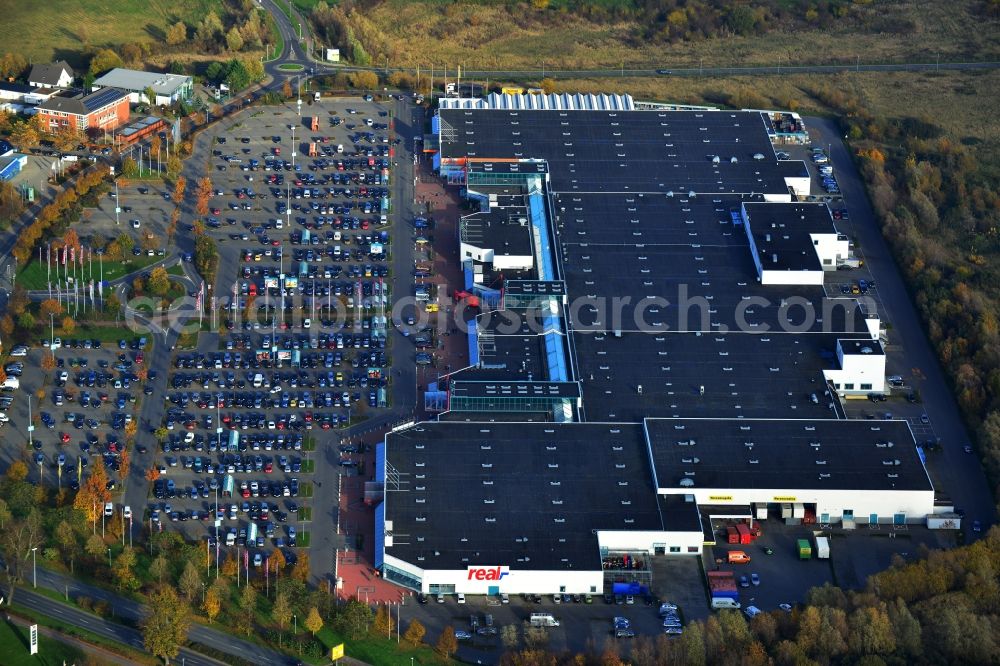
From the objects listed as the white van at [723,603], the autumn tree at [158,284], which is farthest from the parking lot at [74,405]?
the white van at [723,603]

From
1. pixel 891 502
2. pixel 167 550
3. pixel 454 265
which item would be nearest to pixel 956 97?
pixel 454 265

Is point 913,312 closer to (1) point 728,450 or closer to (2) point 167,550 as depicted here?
(1) point 728,450

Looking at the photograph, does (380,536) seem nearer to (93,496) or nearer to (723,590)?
(93,496)

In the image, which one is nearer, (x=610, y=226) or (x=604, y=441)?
(x=604, y=441)

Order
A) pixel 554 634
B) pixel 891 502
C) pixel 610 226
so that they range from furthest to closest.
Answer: pixel 610 226
pixel 891 502
pixel 554 634

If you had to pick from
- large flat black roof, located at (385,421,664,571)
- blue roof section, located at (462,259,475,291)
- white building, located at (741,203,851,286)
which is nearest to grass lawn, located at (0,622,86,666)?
large flat black roof, located at (385,421,664,571)

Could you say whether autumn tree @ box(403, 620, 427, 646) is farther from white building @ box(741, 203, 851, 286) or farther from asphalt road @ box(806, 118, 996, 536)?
white building @ box(741, 203, 851, 286)

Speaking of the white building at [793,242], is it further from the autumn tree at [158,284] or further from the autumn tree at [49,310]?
the autumn tree at [49,310]
